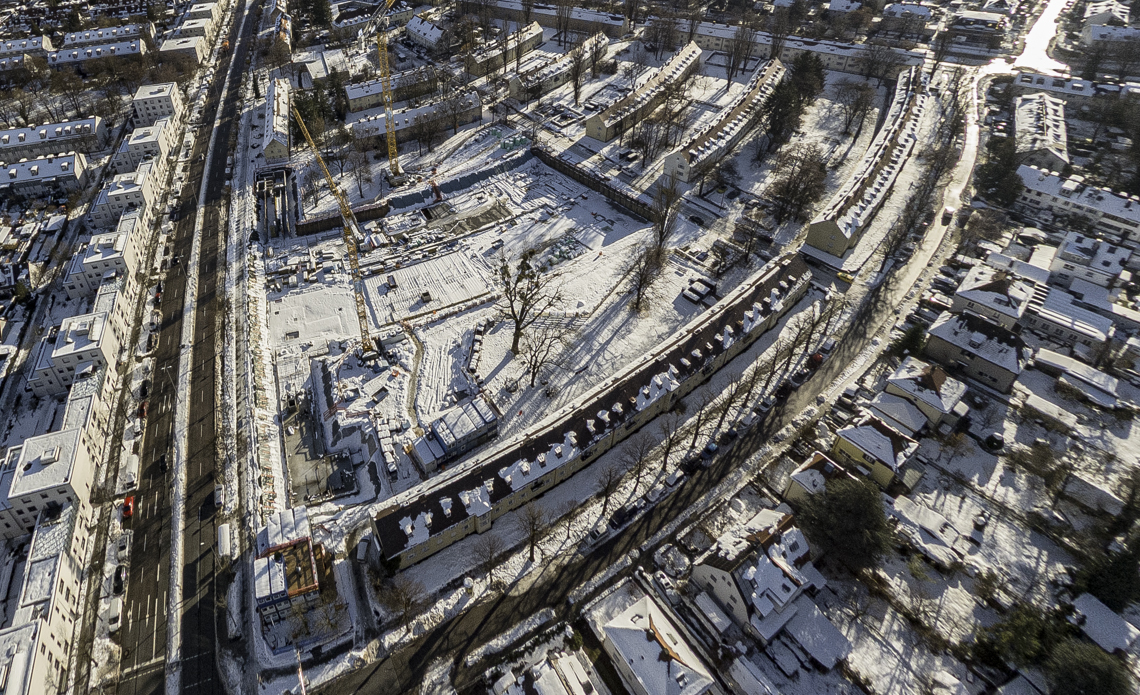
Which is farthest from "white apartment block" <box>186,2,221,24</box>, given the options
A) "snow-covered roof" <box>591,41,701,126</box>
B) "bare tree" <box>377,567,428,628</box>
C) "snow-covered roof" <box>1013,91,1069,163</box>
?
"snow-covered roof" <box>1013,91,1069,163</box>

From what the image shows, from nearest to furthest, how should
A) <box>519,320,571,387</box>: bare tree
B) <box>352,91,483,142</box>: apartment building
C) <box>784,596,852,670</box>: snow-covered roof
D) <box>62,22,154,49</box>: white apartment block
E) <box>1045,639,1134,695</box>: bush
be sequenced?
1. <box>1045,639,1134,695</box>: bush
2. <box>784,596,852,670</box>: snow-covered roof
3. <box>519,320,571,387</box>: bare tree
4. <box>352,91,483,142</box>: apartment building
5. <box>62,22,154,49</box>: white apartment block

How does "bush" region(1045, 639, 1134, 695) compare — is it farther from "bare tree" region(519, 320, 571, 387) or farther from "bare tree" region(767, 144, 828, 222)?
"bare tree" region(767, 144, 828, 222)

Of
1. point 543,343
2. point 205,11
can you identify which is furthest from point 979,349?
point 205,11

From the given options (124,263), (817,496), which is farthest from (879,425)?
(124,263)

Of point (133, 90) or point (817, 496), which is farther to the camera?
point (133, 90)

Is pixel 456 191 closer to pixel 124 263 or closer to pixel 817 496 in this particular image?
pixel 124 263

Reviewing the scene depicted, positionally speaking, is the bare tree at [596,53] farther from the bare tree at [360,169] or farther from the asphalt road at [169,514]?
the asphalt road at [169,514]
